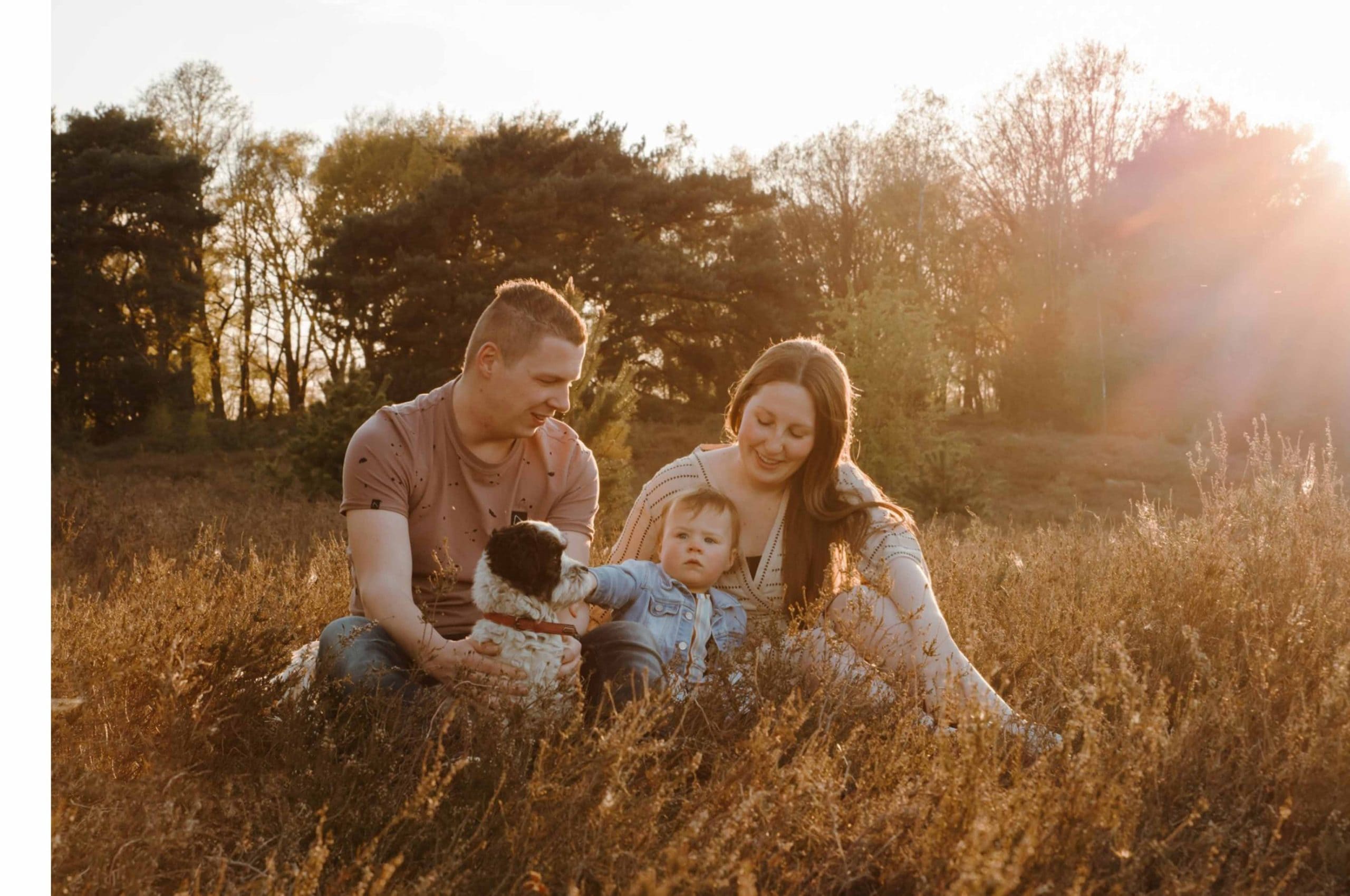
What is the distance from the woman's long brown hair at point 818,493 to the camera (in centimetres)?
462

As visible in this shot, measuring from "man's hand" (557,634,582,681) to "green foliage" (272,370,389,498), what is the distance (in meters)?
10.4

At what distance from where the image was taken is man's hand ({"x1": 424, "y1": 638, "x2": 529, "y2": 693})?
10.8 feet

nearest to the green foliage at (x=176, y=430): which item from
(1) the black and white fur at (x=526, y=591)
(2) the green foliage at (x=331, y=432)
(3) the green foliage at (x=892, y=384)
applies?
(2) the green foliage at (x=331, y=432)

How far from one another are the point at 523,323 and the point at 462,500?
0.74 m

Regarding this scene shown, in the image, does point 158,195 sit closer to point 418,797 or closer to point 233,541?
point 418,797

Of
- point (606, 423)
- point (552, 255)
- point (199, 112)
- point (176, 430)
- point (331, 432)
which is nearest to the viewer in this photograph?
point (199, 112)

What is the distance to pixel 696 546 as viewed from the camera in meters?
4.31

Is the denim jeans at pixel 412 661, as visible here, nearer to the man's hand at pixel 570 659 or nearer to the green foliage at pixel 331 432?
the man's hand at pixel 570 659

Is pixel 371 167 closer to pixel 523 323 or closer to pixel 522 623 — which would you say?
pixel 523 323

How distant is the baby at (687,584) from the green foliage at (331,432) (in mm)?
9675

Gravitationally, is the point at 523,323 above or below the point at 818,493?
above

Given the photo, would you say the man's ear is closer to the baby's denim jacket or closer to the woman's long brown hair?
the baby's denim jacket

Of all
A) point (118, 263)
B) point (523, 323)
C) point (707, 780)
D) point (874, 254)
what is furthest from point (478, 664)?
point (874, 254)

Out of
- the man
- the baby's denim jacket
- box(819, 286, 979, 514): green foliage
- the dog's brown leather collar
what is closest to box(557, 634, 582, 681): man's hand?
the man
